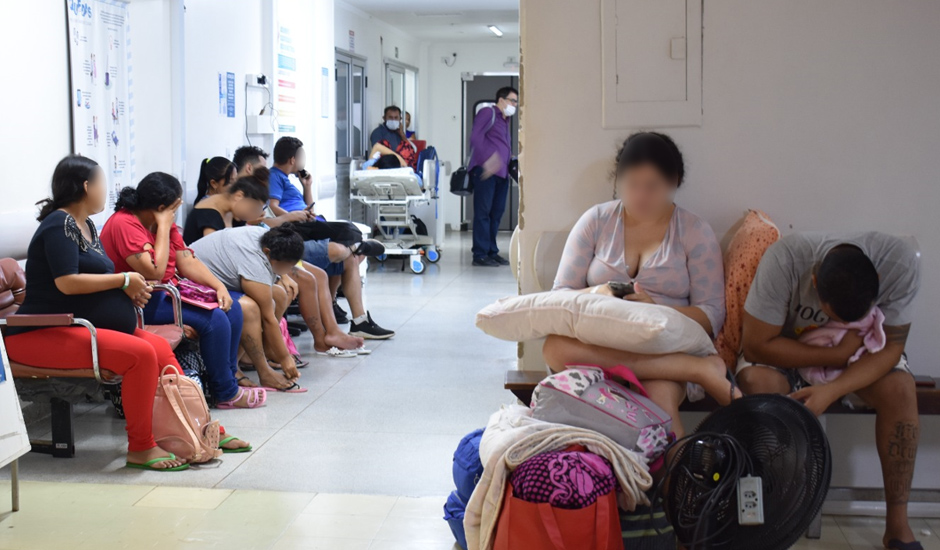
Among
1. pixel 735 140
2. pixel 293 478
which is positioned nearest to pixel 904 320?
pixel 735 140

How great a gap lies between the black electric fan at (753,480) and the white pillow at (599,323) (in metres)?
0.27

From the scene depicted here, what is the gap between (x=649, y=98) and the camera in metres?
3.20

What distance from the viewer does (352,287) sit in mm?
6273

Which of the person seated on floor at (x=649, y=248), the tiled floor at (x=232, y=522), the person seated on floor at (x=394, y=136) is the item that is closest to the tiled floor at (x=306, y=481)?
the tiled floor at (x=232, y=522)

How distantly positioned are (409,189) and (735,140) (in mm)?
6940

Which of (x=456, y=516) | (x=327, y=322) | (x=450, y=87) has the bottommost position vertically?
(x=456, y=516)

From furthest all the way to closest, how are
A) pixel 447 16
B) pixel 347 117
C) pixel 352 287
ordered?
pixel 447 16, pixel 347 117, pixel 352 287

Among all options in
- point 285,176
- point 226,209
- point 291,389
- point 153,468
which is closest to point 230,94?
point 285,176

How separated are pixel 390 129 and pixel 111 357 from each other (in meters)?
8.30

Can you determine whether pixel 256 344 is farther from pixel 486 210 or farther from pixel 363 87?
pixel 363 87

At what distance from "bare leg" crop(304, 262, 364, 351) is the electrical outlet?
364 cm

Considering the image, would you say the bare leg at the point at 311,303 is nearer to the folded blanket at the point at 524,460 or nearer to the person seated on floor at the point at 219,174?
the person seated on floor at the point at 219,174

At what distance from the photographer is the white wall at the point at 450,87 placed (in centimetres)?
1499

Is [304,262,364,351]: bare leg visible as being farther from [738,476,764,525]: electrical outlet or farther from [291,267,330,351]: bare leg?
[738,476,764,525]: electrical outlet
